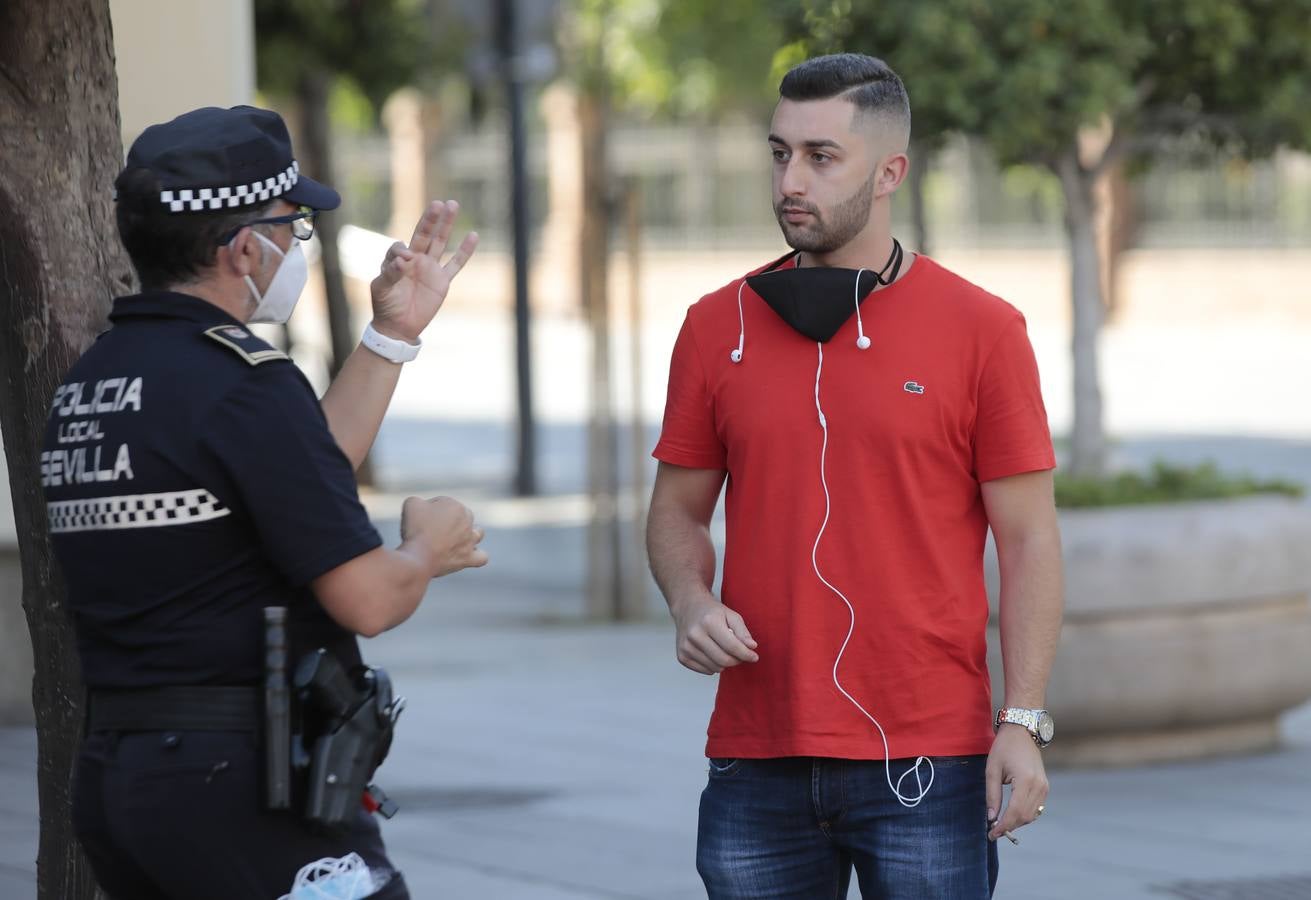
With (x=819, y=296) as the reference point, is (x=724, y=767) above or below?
below

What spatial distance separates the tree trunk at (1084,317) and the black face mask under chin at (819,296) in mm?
5510

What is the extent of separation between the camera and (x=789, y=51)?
8.21 metres

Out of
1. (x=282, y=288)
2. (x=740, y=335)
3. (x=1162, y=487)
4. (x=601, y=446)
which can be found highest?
(x=282, y=288)

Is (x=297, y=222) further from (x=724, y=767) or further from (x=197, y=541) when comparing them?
(x=724, y=767)

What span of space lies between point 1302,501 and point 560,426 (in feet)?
Result: 54.8

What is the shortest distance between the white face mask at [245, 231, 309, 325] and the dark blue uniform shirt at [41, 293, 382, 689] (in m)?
0.14

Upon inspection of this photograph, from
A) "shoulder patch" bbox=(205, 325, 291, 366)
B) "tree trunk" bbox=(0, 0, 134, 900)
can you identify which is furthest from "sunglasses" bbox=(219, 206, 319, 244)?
"tree trunk" bbox=(0, 0, 134, 900)

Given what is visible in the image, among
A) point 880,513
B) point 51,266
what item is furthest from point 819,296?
point 51,266

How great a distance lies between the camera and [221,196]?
9.31 feet

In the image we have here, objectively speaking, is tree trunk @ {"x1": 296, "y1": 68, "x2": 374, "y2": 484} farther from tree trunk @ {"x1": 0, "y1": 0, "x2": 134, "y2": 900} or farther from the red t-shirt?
the red t-shirt

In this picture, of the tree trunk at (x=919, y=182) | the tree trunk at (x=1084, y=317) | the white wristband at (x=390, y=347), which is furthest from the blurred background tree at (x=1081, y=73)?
the white wristband at (x=390, y=347)

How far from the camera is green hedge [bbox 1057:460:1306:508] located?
7691 mm

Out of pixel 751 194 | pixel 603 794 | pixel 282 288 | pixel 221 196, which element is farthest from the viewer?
pixel 751 194

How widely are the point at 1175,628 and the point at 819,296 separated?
14.9ft
